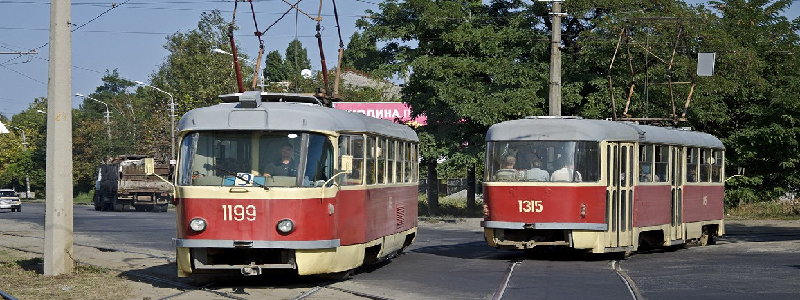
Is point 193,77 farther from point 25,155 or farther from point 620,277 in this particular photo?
point 620,277

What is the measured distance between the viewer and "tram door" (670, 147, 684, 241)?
21859 millimetres

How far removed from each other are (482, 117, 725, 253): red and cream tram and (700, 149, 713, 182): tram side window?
10.7 ft

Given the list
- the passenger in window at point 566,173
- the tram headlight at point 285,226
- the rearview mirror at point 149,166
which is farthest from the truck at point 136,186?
the tram headlight at point 285,226

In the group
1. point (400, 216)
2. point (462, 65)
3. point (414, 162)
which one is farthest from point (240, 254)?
point (462, 65)

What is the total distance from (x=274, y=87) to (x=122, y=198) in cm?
1334

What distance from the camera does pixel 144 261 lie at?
19.9 meters

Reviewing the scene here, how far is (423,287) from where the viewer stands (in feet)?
49.2

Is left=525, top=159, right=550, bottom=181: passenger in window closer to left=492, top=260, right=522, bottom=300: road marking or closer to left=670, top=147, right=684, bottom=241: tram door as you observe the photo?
left=492, top=260, right=522, bottom=300: road marking

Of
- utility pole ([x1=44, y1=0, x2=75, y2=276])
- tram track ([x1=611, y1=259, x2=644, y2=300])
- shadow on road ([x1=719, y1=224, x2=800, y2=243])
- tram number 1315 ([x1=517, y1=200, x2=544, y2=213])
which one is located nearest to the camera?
tram track ([x1=611, y1=259, x2=644, y2=300])

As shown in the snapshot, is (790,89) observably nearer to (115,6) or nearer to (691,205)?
(691,205)

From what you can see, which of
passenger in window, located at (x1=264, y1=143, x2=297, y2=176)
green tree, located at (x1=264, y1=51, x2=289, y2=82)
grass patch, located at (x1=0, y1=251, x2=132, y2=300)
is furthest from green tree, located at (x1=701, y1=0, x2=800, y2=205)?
green tree, located at (x1=264, y1=51, x2=289, y2=82)

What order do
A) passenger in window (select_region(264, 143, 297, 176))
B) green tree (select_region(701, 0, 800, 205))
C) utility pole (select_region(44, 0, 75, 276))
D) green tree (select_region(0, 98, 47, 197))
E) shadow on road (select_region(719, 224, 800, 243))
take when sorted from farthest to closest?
green tree (select_region(0, 98, 47, 197)), green tree (select_region(701, 0, 800, 205)), shadow on road (select_region(719, 224, 800, 243)), utility pole (select_region(44, 0, 75, 276)), passenger in window (select_region(264, 143, 297, 176))

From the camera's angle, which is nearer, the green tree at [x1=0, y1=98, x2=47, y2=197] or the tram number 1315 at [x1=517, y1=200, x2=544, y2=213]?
the tram number 1315 at [x1=517, y1=200, x2=544, y2=213]

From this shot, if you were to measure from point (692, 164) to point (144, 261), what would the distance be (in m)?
10.6
